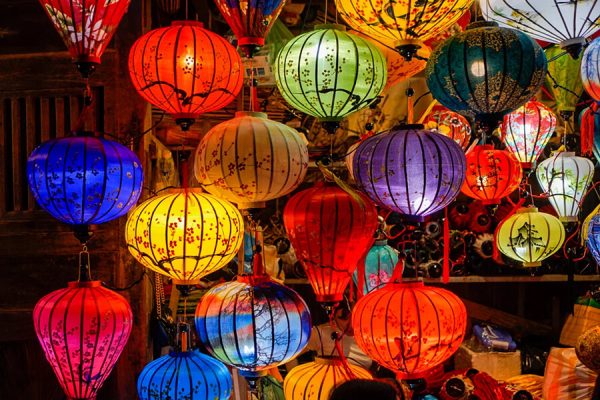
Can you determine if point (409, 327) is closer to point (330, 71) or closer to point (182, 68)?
point (330, 71)

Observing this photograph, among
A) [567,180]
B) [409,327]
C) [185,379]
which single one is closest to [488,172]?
[567,180]

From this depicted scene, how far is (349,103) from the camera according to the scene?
322cm

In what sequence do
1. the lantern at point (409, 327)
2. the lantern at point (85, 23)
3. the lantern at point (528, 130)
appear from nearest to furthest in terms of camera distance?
the lantern at point (85, 23)
the lantern at point (409, 327)
the lantern at point (528, 130)

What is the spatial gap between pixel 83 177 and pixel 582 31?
196 centimetres

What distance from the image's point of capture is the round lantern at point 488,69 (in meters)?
2.98

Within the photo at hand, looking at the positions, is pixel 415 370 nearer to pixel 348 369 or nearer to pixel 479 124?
pixel 348 369

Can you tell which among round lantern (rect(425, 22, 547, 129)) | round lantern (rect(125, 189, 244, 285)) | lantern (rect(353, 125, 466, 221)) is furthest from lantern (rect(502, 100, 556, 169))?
round lantern (rect(125, 189, 244, 285))

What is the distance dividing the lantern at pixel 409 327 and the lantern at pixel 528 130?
158 cm

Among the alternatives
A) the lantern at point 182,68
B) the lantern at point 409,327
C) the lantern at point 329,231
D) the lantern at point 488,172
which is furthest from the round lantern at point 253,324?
the lantern at point 488,172

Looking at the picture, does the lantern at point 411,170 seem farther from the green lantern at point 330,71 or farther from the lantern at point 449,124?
the lantern at point 449,124

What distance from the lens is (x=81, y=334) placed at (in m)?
3.33

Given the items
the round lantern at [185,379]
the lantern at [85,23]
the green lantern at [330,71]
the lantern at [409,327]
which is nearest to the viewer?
the lantern at [85,23]

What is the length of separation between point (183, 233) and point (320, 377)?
89cm

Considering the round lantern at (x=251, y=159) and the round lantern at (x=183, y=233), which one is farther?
the round lantern at (x=183, y=233)
